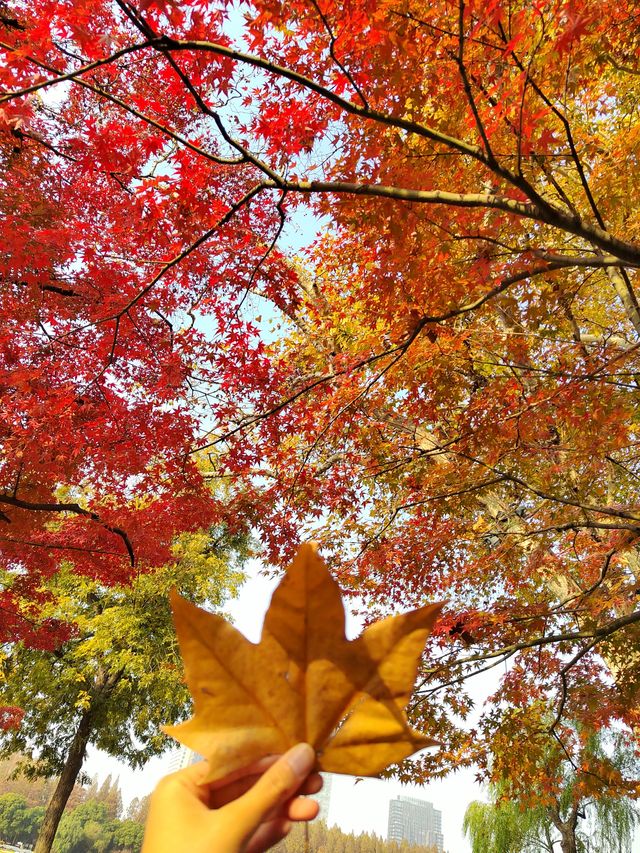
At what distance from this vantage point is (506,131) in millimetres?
4750

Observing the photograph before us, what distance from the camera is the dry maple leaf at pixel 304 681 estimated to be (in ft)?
2.29

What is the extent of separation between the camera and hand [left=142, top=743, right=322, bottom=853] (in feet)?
2.30

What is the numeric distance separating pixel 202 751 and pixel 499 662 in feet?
13.3

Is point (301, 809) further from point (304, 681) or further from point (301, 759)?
point (304, 681)

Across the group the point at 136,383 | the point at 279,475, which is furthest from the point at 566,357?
the point at 136,383

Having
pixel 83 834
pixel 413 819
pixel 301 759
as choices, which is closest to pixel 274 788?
pixel 301 759

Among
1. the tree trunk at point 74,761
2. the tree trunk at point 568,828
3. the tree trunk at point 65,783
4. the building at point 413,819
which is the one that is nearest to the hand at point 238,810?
the tree trunk at point 568,828

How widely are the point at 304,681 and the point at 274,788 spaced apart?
143 mm

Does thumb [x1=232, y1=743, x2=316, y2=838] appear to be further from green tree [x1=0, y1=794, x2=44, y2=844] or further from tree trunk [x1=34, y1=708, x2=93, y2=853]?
green tree [x1=0, y1=794, x2=44, y2=844]

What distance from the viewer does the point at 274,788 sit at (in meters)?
0.71

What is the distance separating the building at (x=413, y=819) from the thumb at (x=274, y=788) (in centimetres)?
13248

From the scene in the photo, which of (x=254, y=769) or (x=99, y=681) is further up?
(x=99, y=681)

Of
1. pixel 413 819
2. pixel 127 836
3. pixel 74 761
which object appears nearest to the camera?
pixel 74 761

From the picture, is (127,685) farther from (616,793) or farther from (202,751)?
(202,751)
